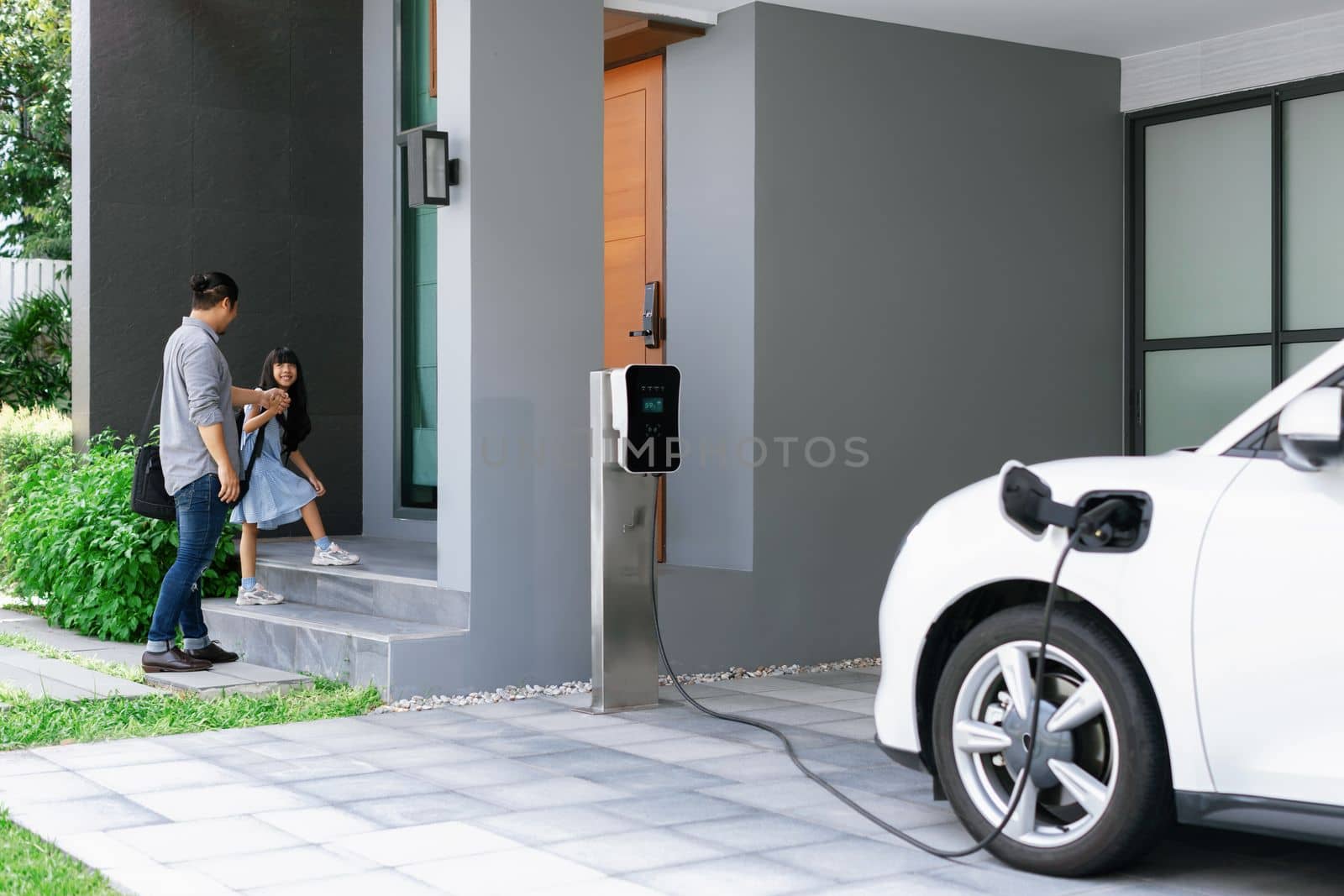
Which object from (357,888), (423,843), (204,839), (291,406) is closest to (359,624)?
(291,406)

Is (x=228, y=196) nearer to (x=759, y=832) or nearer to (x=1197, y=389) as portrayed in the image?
(x=1197, y=389)

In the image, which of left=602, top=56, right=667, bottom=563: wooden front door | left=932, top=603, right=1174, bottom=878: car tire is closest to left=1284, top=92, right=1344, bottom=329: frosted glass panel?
left=602, top=56, right=667, bottom=563: wooden front door

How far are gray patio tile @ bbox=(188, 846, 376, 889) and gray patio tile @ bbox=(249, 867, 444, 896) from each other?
0.13ft

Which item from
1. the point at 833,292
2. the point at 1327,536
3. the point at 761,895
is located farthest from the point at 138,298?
the point at 1327,536

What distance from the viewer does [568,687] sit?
23.2 feet

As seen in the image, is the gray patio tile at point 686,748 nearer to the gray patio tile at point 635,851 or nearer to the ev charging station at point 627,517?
the ev charging station at point 627,517

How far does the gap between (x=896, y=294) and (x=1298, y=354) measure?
89.5 inches

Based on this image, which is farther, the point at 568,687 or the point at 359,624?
the point at 359,624

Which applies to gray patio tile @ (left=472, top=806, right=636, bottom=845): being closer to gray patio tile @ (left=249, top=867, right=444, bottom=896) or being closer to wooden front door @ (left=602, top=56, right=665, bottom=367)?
gray patio tile @ (left=249, top=867, right=444, bottom=896)

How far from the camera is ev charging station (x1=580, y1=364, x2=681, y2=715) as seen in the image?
637 centimetres

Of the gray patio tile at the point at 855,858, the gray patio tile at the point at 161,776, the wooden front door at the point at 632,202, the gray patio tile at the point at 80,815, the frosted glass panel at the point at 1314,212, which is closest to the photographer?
the gray patio tile at the point at 855,858

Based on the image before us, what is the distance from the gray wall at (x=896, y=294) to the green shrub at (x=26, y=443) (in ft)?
16.1

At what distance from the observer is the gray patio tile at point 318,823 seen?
14.4ft

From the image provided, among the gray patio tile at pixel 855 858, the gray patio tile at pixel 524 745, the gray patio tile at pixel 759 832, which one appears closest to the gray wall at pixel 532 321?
the gray patio tile at pixel 524 745
